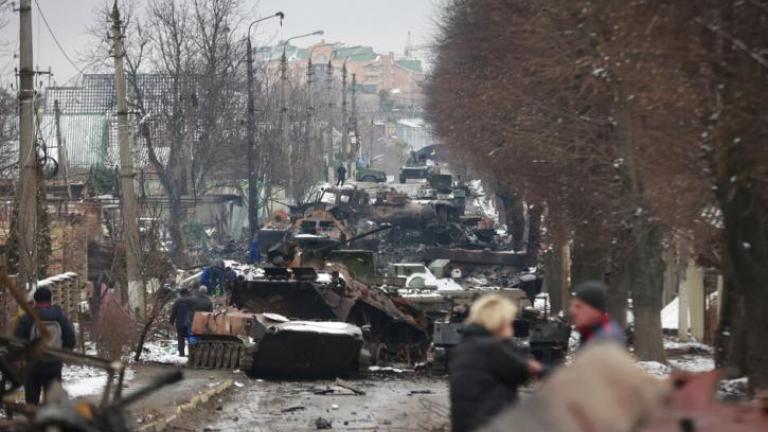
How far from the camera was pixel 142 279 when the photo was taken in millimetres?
32875

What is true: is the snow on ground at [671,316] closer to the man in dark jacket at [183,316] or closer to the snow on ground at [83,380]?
the man in dark jacket at [183,316]

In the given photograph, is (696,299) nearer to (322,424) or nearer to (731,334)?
(731,334)

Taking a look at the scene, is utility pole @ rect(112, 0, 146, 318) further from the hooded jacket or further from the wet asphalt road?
the hooded jacket

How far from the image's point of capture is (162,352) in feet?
98.2

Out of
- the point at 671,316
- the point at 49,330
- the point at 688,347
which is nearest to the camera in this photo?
the point at 49,330

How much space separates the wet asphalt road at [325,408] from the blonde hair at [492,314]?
23.7 feet

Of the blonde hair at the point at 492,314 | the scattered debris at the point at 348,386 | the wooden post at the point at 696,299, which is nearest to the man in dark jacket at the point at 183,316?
the scattered debris at the point at 348,386

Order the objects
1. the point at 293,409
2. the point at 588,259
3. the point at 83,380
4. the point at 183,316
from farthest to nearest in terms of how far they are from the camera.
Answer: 1. the point at 588,259
2. the point at 183,316
3. the point at 83,380
4. the point at 293,409

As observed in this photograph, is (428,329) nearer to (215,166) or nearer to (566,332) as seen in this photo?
(566,332)

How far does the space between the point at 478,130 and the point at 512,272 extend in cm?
1583

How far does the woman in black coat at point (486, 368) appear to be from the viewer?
385 inches

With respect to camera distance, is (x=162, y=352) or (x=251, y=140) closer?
(x=162, y=352)

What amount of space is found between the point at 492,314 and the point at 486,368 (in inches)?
12.6

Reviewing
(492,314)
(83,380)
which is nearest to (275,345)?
(83,380)
